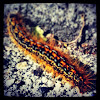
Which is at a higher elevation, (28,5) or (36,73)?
(28,5)

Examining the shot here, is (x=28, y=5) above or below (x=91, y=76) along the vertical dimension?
above

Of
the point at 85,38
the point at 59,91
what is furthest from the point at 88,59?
the point at 59,91

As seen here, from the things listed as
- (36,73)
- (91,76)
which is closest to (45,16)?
(36,73)

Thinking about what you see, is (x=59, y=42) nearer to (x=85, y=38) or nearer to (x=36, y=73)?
(x=85, y=38)

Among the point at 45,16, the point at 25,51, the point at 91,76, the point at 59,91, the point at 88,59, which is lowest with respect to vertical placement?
the point at 59,91

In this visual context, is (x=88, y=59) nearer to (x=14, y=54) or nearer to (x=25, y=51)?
(x=25, y=51)

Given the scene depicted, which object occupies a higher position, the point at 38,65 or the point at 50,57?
the point at 50,57
